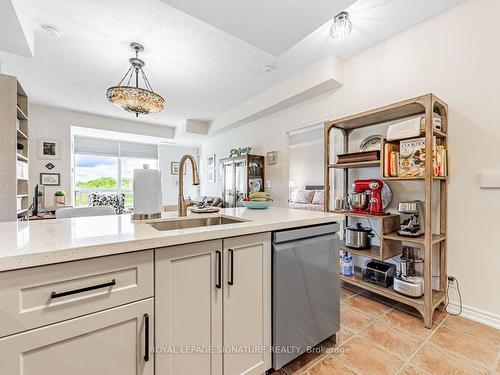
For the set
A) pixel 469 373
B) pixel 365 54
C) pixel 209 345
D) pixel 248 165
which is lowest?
pixel 469 373

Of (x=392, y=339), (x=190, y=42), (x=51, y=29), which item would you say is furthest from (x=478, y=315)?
(x=51, y=29)

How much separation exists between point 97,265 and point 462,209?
2575 mm

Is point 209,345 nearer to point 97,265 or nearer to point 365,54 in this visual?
point 97,265

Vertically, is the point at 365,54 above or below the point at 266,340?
above

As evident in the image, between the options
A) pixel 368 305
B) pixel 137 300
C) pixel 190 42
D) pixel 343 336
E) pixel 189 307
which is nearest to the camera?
pixel 137 300

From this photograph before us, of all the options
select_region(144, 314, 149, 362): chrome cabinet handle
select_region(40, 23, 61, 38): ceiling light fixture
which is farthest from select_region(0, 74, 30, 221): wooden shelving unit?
select_region(144, 314, 149, 362): chrome cabinet handle

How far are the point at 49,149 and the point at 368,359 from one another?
229 inches

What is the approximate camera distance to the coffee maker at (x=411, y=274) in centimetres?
188

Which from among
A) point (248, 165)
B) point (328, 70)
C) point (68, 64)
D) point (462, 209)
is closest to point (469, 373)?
point (462, 209)

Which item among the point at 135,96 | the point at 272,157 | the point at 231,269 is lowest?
the point at 231,269

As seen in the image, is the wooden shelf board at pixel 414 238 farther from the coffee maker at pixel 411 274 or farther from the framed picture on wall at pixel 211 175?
the framed picture on wall at pixel 211 175

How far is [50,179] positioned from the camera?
176 inches

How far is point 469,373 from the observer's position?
4.35 feet

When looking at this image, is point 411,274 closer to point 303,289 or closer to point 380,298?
point 380,298
